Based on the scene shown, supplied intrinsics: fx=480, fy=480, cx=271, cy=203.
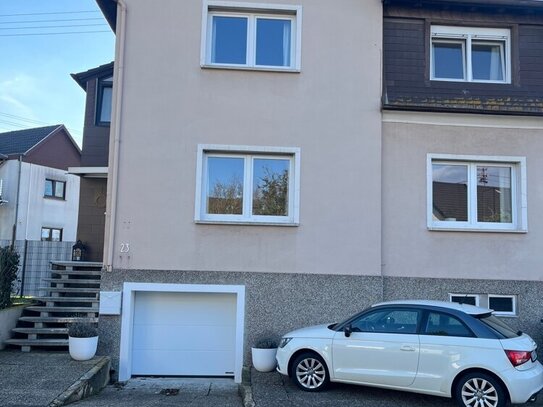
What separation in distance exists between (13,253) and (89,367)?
12.6ft

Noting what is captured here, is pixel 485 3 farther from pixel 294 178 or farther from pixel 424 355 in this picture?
pixel 424 355

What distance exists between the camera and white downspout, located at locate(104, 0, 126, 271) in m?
9.13

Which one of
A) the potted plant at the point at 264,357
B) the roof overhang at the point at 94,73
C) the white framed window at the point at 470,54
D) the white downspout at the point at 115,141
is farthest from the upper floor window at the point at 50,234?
the white framed window at the point at 470,54

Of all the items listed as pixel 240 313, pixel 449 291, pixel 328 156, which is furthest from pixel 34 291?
pixel 449 291

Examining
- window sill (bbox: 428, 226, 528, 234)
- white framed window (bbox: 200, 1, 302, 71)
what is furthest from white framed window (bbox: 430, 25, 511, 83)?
window sill (bbox: 428, 226, 528, 234)

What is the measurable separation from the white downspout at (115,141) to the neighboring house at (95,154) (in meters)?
3.16

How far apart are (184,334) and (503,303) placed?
6.24 m

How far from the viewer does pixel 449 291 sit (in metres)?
9.27

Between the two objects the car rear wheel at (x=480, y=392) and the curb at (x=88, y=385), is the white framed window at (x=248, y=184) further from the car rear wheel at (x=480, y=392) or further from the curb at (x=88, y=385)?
the car rear wheel at (x=480, y=392)

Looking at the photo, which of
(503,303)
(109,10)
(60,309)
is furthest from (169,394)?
(109,10)

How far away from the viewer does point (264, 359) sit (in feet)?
27.8

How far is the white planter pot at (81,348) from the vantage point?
333 inches

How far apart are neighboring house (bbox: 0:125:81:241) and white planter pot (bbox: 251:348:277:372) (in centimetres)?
1987

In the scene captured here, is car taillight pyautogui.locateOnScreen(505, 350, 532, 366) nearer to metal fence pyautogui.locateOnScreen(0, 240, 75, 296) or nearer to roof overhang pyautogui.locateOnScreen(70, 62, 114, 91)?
roof overhang pyautogui.locateOnScreen(70, 62, 114, 91)
